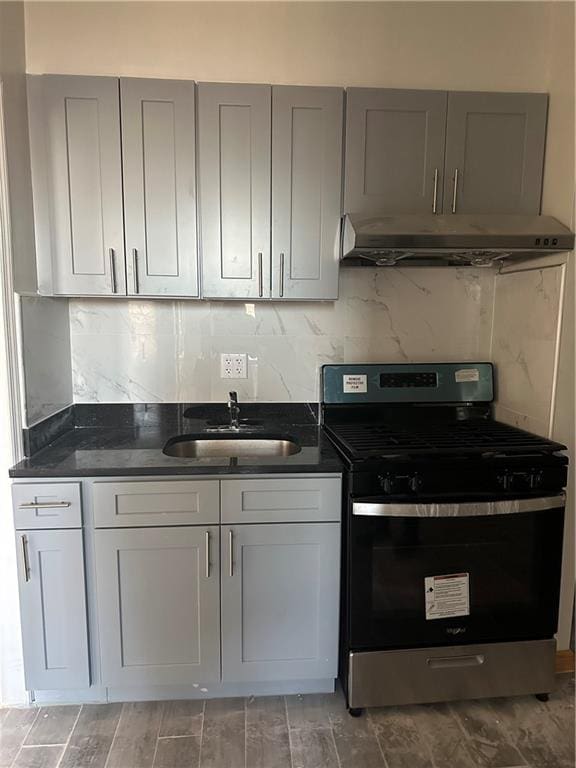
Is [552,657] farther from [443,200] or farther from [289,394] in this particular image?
[443,200]

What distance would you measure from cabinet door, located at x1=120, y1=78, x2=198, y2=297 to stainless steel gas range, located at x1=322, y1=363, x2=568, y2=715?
0.96m

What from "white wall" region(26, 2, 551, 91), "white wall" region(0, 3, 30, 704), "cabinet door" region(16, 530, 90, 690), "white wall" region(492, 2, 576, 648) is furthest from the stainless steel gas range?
"white wall" region(26, 2, 551, 91)

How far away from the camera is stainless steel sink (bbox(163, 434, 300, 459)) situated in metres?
2.18

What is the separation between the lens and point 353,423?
2262mm

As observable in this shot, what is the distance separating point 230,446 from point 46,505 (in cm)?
79

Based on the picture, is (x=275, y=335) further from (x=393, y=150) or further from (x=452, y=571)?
(x=452, y=571)

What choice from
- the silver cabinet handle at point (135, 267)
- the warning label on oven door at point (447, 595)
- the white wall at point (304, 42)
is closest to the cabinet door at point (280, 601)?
the warning label on oven door at point (447, 595)

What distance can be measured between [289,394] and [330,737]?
1.32 m

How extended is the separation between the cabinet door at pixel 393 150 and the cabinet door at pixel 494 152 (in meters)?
0.06

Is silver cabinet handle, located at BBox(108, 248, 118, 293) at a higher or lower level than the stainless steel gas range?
higher

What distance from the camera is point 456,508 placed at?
5.54 ft

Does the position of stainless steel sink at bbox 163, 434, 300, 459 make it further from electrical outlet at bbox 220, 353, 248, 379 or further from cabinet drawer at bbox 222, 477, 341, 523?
cabinet drawer at bbox 222, 477, 341, 523

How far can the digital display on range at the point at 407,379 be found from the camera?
2.28 m

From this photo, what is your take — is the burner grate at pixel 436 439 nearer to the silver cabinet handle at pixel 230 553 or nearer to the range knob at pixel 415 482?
the range knob at pixel 415 482
